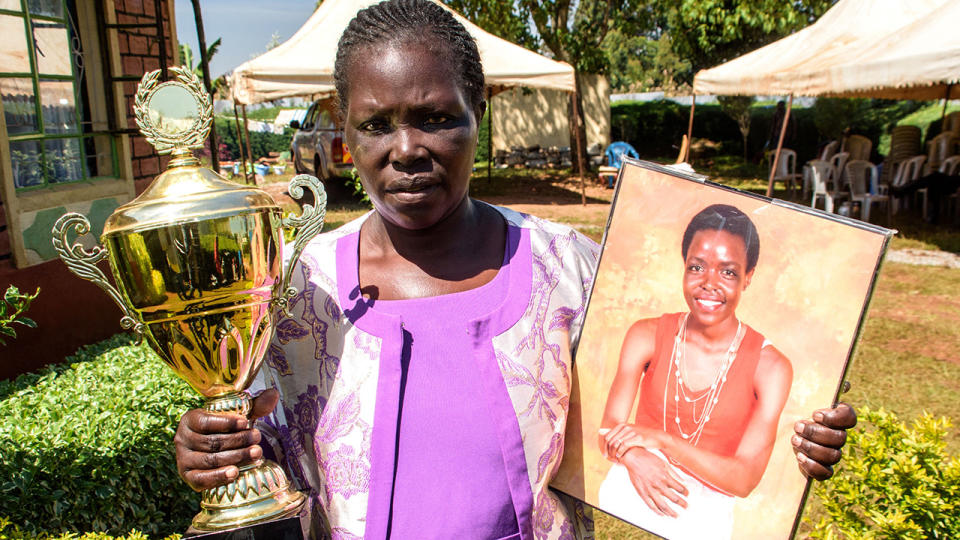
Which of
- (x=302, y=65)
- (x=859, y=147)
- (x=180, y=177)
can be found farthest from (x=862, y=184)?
(x=180, y=177)

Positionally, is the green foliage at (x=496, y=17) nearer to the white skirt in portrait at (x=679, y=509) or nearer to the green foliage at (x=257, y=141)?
the green foliage at (x=257, y=141)

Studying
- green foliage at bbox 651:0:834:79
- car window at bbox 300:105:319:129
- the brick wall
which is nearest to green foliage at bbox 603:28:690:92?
green foliage at bbox 651:0:834:79

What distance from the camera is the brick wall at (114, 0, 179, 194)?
4.84 metres

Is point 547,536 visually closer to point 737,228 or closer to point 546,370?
point 546,370

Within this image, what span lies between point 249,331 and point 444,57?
0.66 metres

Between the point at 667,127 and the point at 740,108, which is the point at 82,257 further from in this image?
the point at 667,127

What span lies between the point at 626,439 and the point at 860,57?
915 cm

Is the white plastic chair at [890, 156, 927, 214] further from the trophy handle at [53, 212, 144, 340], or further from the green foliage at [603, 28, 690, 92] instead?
the green foliage at [603, 28, 690, 92]

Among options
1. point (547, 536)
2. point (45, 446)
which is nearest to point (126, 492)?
point (45, 446)

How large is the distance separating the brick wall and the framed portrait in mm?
4343

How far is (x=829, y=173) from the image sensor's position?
12031 mm

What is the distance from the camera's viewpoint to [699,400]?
1.47m

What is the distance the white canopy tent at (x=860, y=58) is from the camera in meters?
8.02

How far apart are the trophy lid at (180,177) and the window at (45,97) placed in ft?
10.8
